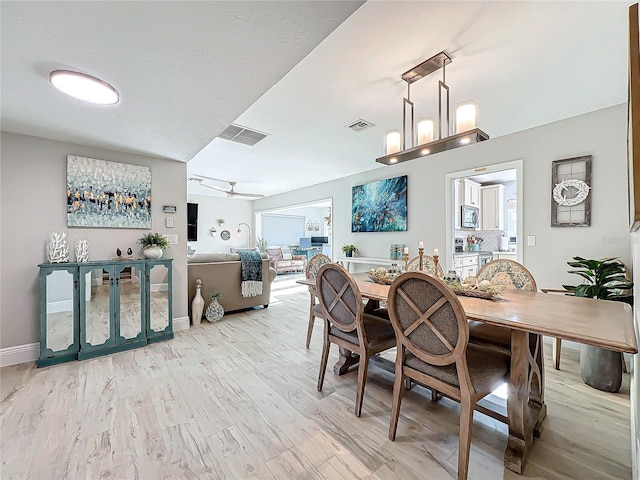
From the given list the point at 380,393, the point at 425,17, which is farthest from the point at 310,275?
the point at 425,17

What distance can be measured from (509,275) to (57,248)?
425cm

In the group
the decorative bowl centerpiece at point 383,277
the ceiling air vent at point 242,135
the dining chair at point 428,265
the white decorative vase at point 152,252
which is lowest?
the decorative bowl centerpiece at point 383,277

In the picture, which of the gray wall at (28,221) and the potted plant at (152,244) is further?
the potted plant at (152,244)

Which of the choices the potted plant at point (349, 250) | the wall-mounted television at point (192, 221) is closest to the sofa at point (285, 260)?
the wall-mounted television at point (192, 221)

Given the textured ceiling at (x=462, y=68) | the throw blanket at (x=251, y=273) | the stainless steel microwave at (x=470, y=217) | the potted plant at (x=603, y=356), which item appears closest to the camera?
the textured ceiling at (x=462, y=68)

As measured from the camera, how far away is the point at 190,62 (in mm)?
1614

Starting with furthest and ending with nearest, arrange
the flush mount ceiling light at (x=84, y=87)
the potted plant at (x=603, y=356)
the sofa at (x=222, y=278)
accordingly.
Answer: the sofa at (x=222, y=278), the potted plant at (x=603, y=356), the flush mount ceiling light at (x=84, y=87)

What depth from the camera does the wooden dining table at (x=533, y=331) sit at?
118cm

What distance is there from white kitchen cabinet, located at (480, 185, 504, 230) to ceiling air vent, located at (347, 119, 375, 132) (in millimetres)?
3585

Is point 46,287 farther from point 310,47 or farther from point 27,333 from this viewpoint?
point 310,47

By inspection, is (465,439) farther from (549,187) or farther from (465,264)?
(465,264)

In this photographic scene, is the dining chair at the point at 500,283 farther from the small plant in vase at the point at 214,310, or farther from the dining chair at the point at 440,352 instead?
the small plant in vase at the point at 214,310

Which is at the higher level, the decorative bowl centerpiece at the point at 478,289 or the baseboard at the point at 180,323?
the decorative bowl centerpiece at the point at 478,289

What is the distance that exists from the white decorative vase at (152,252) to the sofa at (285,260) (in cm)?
523
